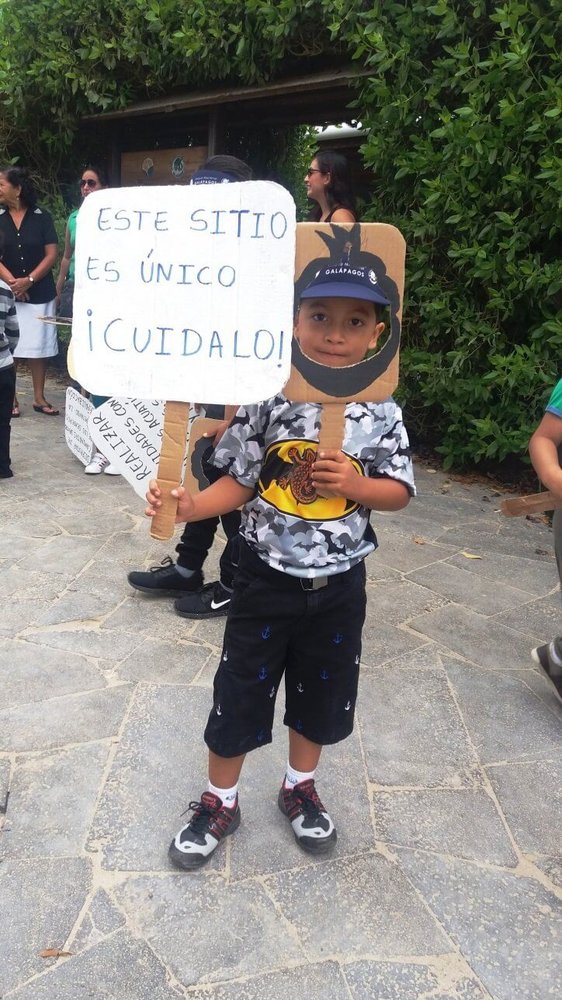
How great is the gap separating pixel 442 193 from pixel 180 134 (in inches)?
136

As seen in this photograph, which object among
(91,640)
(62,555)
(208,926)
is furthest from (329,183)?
(208,926)

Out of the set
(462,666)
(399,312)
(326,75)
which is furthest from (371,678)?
(326,75)

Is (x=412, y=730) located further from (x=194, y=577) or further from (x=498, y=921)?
(x=194, y=577)

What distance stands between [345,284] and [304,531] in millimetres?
555

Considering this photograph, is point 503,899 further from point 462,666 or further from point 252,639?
point 462,666

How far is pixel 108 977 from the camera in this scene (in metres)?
1.62

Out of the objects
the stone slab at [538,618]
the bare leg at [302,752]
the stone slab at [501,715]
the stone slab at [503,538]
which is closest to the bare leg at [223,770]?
the bare leg at [302,752]

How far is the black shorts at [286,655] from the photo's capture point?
1778mm

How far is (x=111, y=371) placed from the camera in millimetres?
1599

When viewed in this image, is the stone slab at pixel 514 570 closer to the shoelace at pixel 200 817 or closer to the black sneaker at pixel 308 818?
the black sneaker at pixel 308 818

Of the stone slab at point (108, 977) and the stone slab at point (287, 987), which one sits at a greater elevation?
the stone slab at point (287, 987)

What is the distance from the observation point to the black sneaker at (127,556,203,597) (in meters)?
3.41

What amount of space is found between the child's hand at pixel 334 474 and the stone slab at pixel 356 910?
3.36 ft

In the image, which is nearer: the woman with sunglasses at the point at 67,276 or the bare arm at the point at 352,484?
the bare arm at the point at 352,484
